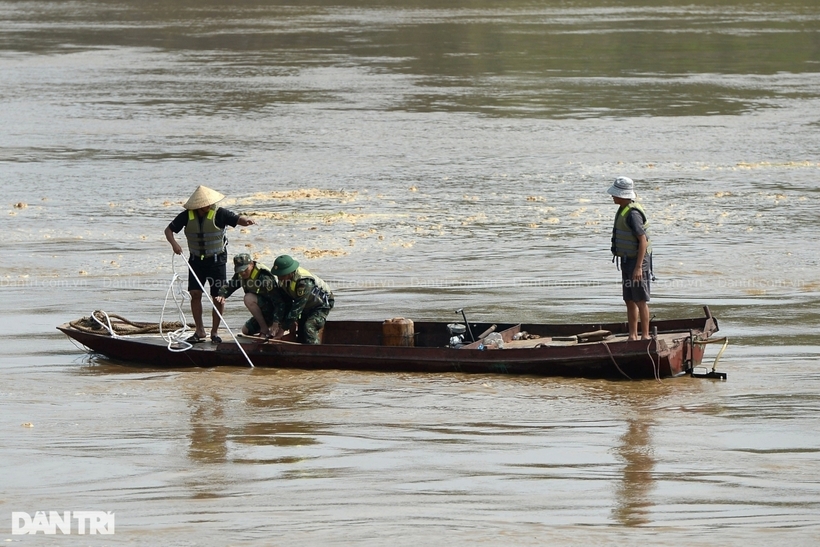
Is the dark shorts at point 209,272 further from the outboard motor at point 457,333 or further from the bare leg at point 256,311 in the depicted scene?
the outboard motor at point 457,333

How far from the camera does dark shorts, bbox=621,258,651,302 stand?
10758 mm

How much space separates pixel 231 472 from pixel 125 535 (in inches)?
50.5

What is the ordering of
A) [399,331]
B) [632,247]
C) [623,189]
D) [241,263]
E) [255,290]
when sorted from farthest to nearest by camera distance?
1. [399,331]
2. [255,290]
3. [241,263]
4. [632,247]
5. [623,189]

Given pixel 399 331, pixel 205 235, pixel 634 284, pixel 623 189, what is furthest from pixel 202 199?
pixel 634 284

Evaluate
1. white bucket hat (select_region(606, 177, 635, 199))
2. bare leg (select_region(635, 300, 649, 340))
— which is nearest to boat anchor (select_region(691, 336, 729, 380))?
bare leg (select_region(635, 300, 649, 340))

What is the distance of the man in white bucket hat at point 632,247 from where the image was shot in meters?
10.6

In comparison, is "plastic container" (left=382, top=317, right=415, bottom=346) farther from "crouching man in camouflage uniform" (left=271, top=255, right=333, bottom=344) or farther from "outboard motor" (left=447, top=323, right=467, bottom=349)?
"crouching man in camouflage uniform" (left=271, top=255, right=333, bottom=344)

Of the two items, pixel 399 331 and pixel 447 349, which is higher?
pixel 399 331

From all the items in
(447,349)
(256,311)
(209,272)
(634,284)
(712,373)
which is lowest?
(712,373)

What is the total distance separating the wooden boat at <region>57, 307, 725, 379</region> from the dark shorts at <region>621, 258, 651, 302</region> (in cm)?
31

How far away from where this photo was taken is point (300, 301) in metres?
11.4

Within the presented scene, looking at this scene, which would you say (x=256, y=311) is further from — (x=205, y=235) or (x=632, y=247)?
(x=632, y=247)

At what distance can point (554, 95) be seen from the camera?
32.2 metres

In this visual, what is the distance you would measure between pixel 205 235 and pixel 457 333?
2.35m
